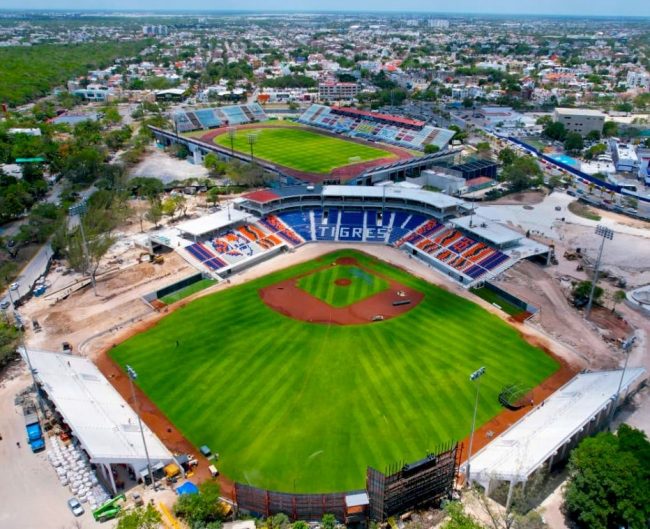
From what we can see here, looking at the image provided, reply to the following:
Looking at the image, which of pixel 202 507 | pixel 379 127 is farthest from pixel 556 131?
pixel 202 507

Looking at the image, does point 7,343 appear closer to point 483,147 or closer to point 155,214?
point 155,214

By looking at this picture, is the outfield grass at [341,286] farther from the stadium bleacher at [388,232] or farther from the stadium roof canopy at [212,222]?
the stadium roof canopy at [212,222]

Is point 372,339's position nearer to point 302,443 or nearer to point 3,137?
point 302,443

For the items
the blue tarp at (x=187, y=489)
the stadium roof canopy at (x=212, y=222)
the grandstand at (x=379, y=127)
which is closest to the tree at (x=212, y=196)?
the stadium roof canopy at (x=212, y=222)

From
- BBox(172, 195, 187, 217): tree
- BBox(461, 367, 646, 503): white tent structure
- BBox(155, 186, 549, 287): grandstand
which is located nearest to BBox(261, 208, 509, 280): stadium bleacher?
BBox(155, 186, 549, 287): grandstand

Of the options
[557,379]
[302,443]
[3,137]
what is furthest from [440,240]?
[3,137]

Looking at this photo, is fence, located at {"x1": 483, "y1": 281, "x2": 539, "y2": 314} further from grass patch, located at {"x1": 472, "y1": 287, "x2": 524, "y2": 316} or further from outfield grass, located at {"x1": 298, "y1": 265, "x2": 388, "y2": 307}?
outfield grass, located at {"x1": 298, "y1": 265, "x2": 388, "y2": 307}

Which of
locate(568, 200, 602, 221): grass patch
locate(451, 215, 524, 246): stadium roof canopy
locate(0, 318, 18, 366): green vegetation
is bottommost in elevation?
locate(568, 200, 602, 221): grass patch
